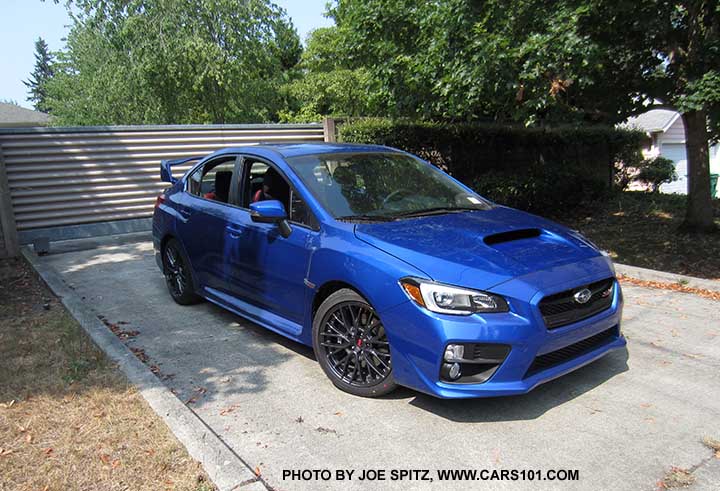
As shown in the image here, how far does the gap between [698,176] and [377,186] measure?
6148 millimetres

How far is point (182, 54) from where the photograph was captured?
16.1 metres

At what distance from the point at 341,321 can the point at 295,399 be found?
0.62 m

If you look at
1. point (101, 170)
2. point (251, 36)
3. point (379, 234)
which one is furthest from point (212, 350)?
point (251, 36)

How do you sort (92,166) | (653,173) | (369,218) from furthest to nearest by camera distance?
1. (653,173)
2. (92,166)
3. (369,218)

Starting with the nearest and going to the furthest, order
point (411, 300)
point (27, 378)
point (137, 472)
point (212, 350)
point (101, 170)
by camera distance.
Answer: point (137, 472) → point (411, 300) → point (27, 378) → point (212, 350) → point (101, 170)

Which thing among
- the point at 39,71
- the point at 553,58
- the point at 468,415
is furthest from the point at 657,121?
the point at 39,71

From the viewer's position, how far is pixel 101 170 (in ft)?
31.6

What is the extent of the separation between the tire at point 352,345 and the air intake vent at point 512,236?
95 cm

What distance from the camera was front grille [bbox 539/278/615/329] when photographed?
3.29 meters

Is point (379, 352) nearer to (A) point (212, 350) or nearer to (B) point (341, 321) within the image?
(B) point (341, 321)

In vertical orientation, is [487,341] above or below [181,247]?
below

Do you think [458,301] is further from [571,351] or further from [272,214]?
[272,214]

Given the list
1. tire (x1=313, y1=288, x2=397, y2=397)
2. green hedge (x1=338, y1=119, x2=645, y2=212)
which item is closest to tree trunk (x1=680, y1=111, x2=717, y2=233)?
green hedge (x1=338, y1=119, x2=645, y2=212)

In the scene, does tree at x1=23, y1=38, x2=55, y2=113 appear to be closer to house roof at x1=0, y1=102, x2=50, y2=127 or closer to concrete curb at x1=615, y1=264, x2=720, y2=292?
house roof at x1=0, y1=102, x2=50, y2=127
